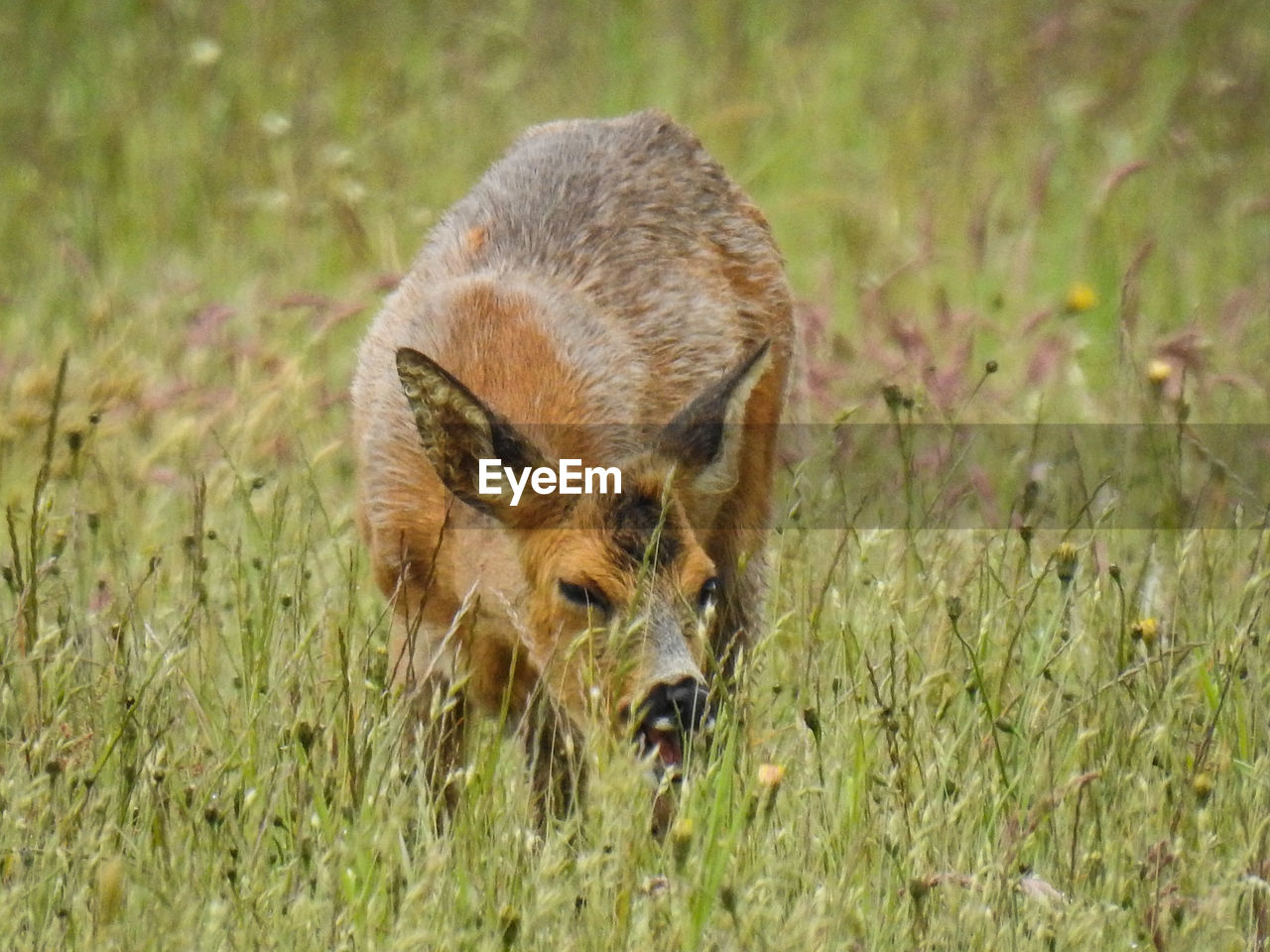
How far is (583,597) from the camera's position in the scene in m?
5.36

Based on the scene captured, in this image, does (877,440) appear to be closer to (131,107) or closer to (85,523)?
(85,523)

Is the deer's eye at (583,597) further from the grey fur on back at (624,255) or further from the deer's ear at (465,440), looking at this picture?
the grey fur on back at (624,255)

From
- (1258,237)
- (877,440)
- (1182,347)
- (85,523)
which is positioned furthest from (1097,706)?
(1258,237)

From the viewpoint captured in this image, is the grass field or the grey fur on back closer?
the grass field

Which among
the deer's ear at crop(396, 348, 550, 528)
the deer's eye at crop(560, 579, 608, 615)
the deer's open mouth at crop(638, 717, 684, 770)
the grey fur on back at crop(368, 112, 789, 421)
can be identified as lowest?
the deer's open mouth at crop(638, 717, 684, 770)

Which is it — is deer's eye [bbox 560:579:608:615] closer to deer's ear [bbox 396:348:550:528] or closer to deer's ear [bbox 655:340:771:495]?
deer's ear [bbox 396:348:550:528]

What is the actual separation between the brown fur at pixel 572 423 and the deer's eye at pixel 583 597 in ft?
0.07

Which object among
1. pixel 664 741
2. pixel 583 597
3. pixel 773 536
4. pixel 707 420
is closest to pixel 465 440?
pixel 583 597

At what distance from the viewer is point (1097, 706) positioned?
17.3ft

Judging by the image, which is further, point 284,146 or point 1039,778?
point 284,146

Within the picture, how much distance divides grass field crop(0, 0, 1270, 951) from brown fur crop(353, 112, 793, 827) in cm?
25

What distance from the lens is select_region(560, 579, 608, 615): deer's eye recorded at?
5340 millimetres

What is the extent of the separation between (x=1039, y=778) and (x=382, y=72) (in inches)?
346

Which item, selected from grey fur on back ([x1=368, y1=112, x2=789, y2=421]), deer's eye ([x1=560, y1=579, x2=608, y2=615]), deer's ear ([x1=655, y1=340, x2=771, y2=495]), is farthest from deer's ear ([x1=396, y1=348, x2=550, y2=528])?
grey fur on back ([x1=368, y1=112, x2=789, y2=421])
